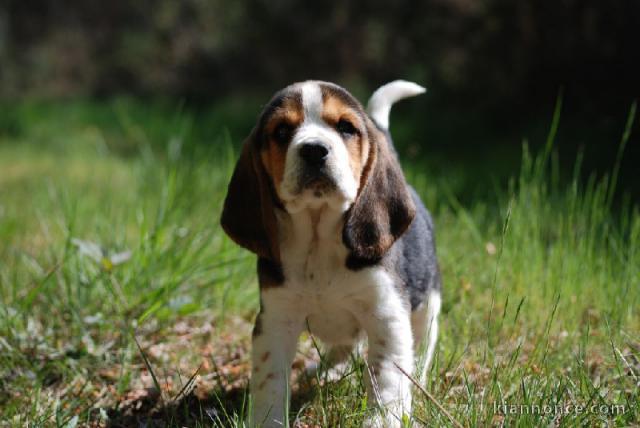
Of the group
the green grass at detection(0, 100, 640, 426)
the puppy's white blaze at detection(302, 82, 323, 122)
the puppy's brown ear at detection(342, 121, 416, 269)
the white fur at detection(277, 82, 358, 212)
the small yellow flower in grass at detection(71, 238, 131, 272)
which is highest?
the puppy's white blaze at detection(302, 82, 323, 122)

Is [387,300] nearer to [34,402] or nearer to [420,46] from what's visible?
[34,402]

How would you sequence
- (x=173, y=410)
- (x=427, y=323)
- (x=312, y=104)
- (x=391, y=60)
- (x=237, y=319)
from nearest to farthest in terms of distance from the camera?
1. (x=312, y=104)
2. (x=173, y=410)
3. (x=427, y=323)
4. (x=237, y=319)
5. (x=391, y=60)

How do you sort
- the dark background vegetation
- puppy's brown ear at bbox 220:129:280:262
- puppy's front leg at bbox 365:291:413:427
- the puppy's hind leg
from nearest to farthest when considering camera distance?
puppy's front leg at bbox 365:291:413:427, puppy's brown ear at bbox 220:129:280:262, the puppy's hind leg, the dark background vegetation

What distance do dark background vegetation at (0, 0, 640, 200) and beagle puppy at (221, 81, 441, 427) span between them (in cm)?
238

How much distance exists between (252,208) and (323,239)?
299 mm

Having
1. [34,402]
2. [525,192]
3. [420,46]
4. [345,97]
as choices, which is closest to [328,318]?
[345,97]

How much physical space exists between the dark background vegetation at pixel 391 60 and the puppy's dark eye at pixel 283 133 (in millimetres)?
2489

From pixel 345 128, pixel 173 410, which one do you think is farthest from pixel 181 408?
pixel 345 128

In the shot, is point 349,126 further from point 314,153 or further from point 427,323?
point 427,323

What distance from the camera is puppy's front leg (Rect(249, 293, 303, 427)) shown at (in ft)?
9.89

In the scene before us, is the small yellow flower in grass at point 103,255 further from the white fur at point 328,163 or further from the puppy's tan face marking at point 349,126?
the puppy's tan face marking at point 349,126

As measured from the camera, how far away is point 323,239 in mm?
3115

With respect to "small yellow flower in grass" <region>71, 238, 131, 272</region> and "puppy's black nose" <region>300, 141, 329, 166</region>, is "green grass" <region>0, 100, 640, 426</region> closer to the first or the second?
"small yellow flower in grass" <region>71, 238, 131, 272</region>

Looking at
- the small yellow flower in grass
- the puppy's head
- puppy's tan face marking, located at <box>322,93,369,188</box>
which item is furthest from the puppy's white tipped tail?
the small yellow flower in grass
